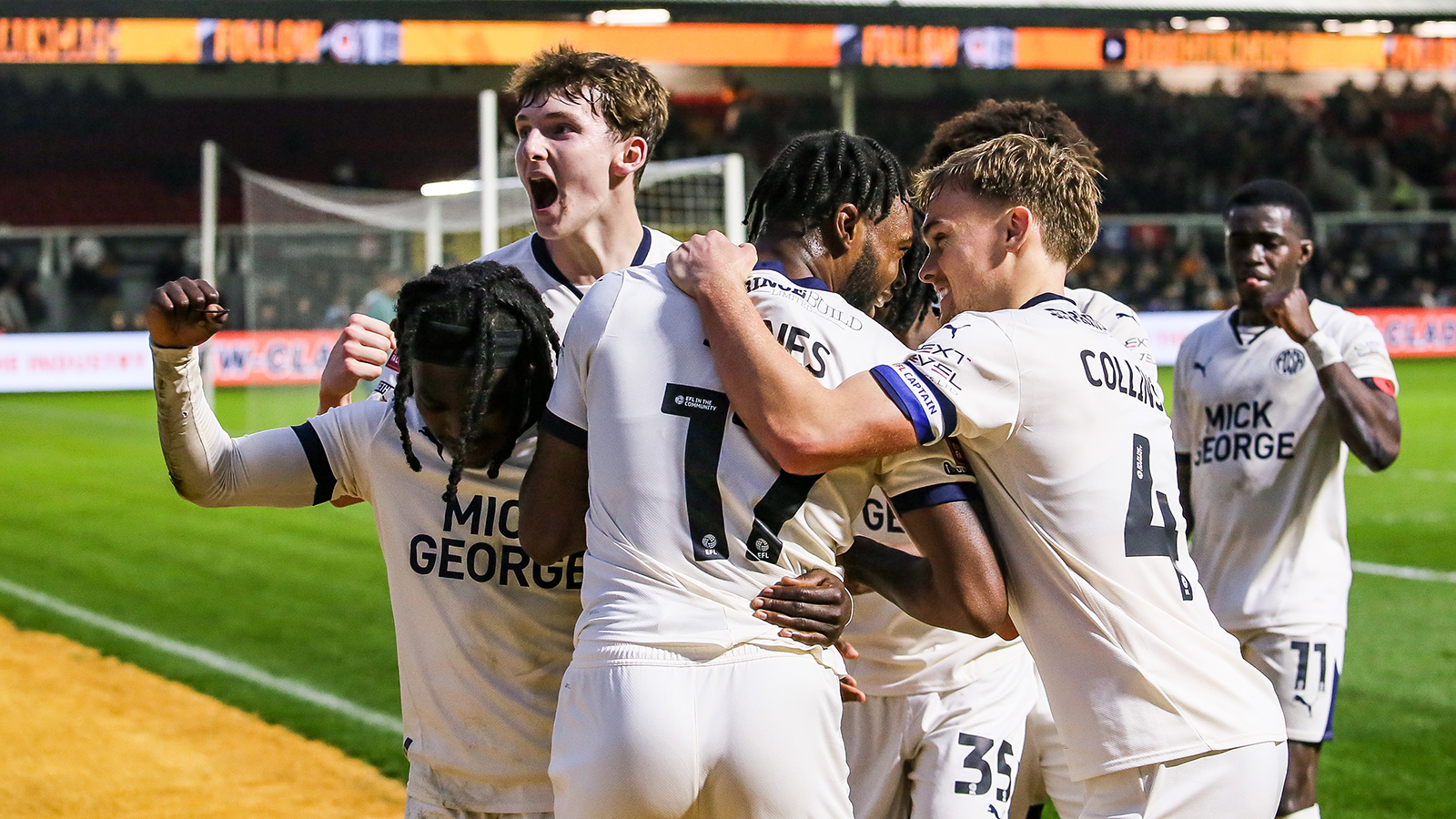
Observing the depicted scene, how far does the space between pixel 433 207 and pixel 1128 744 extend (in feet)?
44.4

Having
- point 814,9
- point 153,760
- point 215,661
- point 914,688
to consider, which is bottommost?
point 153,760

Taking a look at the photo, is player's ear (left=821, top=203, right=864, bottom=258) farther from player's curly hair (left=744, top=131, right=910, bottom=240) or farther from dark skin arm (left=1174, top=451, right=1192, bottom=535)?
dark skin arm (left=1174, top=451, right=1192, bottom=535)

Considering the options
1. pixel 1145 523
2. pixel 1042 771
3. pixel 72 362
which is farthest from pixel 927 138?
pixel 1145 523

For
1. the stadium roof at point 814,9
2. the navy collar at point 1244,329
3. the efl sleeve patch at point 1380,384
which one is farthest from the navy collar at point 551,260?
the stadium roof at point 814,9

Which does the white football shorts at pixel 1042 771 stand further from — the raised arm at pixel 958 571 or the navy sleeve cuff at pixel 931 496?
the navy sleeve cuff at pixel 931 496

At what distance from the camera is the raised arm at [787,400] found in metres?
2.57

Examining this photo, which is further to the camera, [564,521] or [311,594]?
[311,594]

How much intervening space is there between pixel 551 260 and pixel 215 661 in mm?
5667

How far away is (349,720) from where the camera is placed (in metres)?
7.42

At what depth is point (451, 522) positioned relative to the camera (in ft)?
10.2

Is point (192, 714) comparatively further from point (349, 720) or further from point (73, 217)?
point (73, 217)

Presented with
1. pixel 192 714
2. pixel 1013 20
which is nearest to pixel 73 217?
pixel 1013 20

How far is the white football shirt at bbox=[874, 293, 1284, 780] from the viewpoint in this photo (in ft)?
8.95

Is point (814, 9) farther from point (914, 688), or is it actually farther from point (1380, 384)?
point (914, 688)
